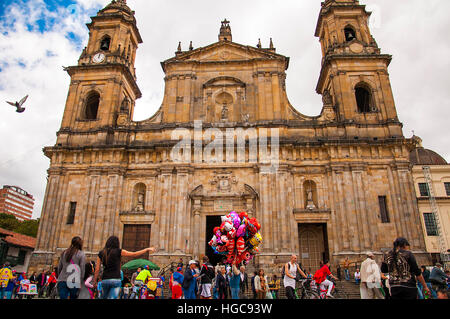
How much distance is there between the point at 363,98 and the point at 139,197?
2001 cm

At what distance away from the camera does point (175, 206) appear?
22.8m

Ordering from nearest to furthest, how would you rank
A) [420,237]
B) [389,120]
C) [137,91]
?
[420,237]
[389,120]
[137,91]

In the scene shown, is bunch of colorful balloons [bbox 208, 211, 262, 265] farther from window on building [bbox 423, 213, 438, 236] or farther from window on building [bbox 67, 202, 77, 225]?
window on building [bbox 423, 213, 438, 236]

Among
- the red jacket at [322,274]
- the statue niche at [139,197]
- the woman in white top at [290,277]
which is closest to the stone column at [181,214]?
the statue niche at [139,197]

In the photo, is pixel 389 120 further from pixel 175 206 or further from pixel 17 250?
pixel 17 250

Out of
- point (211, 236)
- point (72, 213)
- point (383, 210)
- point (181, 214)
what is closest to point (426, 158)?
point (383, 210)

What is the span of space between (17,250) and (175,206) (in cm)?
1951

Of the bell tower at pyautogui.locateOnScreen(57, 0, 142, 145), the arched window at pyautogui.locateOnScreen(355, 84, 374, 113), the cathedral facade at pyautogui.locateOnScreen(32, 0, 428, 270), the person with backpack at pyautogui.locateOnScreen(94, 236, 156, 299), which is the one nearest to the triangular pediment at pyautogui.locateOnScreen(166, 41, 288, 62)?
the cathedral facade at pyautogui.locateOnScreen(32, 0, 428, 270)

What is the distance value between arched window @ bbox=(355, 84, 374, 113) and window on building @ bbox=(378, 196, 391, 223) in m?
7.73

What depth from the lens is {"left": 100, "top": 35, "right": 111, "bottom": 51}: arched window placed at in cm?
2952

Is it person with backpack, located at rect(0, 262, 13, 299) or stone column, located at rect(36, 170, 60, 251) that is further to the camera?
stone column, located at rect(36, 170, 60, 251)

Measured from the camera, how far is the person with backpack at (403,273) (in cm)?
615
